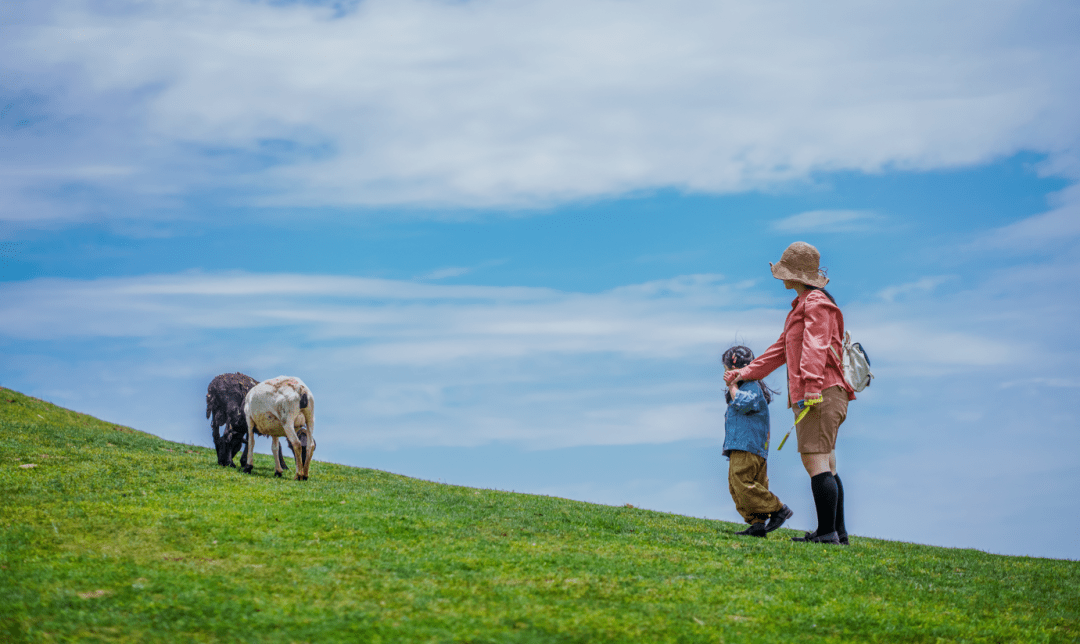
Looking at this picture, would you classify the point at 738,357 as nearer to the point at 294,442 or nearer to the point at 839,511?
the point at 839,511

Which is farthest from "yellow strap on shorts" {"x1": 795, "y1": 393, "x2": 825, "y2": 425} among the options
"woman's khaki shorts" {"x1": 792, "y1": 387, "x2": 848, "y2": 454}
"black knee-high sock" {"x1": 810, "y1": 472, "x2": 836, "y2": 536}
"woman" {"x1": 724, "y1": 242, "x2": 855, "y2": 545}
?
"black knee-high sock" {"x1": 810, "y1": 472, "x2": 836, "y2": 536}

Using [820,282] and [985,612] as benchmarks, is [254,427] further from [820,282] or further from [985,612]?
[985,612]

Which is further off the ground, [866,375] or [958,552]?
[866,375]

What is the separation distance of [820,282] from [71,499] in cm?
1066

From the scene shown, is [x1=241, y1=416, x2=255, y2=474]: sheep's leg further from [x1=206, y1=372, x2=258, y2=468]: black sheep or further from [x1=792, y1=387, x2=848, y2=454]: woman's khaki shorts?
[x1=792, y1=387, x2=848, y2=454]: woman's khaki shorts

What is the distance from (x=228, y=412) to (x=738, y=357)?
33.1 feet

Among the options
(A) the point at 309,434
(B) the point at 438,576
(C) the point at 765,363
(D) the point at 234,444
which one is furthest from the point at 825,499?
(D) the point at 234,444

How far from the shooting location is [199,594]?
7.89m

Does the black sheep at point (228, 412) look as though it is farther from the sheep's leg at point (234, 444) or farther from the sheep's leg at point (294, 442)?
the sheep's leg at point (294, 442)

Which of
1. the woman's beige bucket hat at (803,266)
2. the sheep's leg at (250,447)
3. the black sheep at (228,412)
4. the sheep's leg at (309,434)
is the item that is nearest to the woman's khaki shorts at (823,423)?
the woman's beige bucket hat at (803,266)

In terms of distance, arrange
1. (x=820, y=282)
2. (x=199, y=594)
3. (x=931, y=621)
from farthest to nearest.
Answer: (x=820, y=282) < (x=931, y=621) < (x=199, y=594)

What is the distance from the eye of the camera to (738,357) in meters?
13.0

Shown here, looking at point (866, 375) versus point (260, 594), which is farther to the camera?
point (866, 375)

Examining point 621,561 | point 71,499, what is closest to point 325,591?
point 621,561
